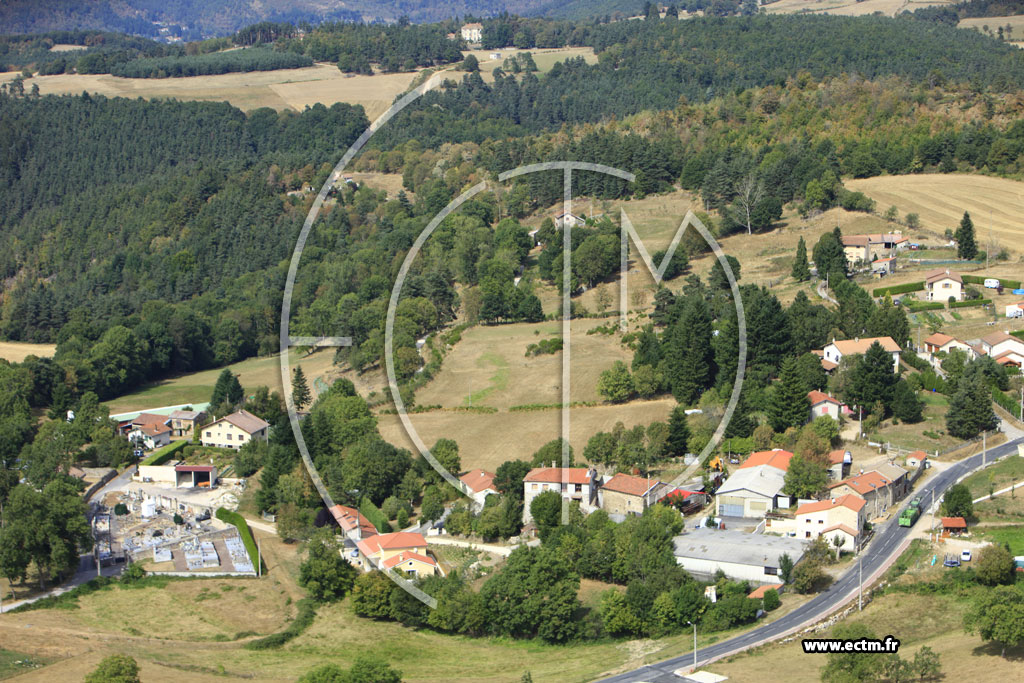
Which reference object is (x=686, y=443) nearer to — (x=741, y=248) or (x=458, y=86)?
(x=741, y=248)

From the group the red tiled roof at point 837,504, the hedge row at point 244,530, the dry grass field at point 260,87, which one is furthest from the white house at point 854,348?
the dry grass field at point 260,87

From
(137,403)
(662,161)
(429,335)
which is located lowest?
(137,403)

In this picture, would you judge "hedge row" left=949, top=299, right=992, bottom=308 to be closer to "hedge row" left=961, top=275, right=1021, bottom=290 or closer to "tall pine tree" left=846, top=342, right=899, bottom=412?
"hedge row" left=961, top=275, right=1021, bottom=290

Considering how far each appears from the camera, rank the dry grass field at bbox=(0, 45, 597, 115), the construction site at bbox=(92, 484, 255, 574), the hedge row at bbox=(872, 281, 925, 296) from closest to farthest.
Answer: the construction site at bbox=(92, 484, 255, 574), the hedge row at bbox=(872, 281, 925, 296), the dry grass field at bbox=(0, 45, 597, 115)

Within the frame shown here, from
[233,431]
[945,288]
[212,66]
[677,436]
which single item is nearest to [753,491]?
[677,436]

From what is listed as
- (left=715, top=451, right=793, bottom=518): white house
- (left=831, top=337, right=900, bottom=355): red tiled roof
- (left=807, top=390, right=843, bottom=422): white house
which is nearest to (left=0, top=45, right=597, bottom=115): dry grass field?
(left=831, top=337, right=900, bottom=355): red tiled roof

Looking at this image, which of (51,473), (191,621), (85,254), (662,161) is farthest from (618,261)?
(85,254)
